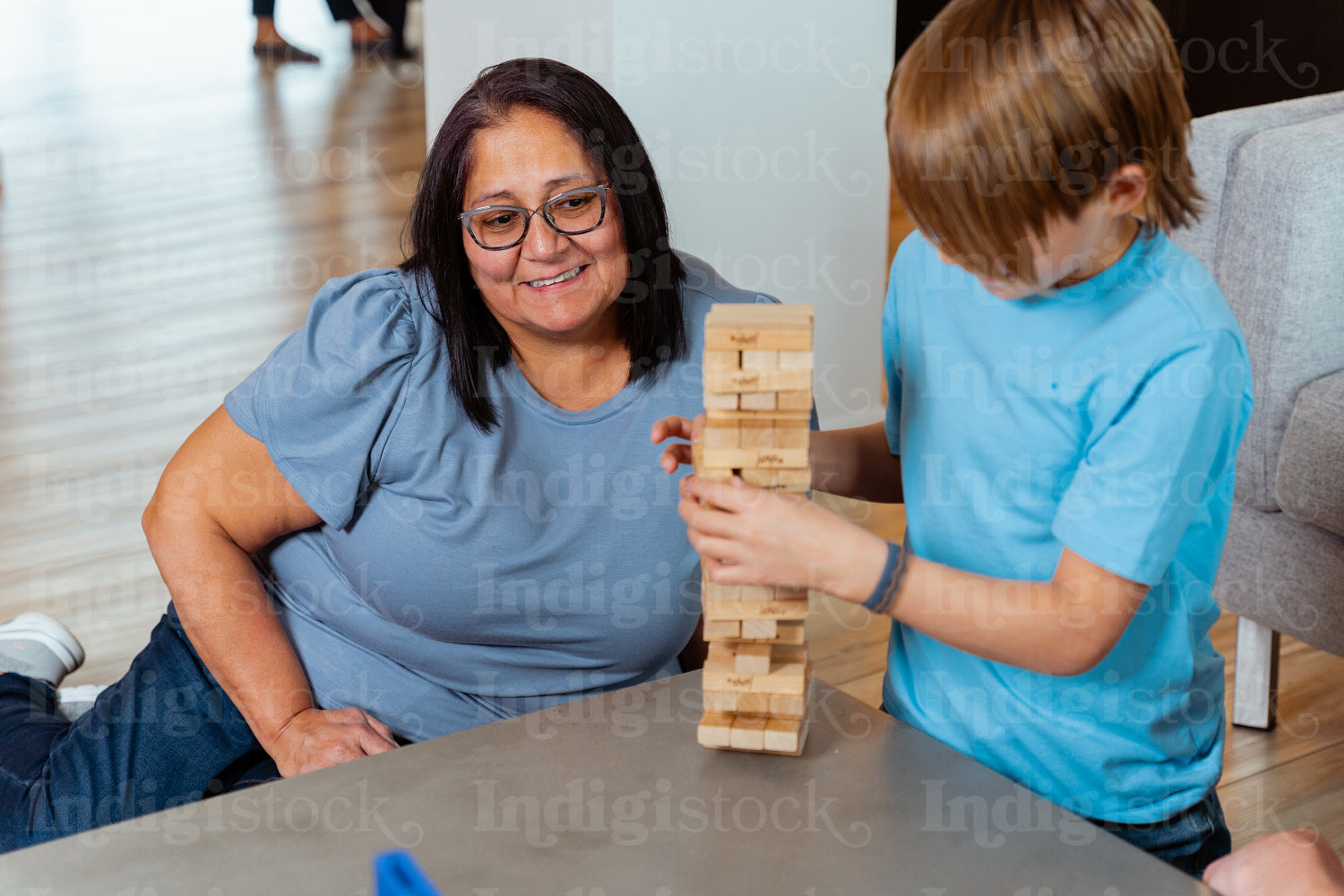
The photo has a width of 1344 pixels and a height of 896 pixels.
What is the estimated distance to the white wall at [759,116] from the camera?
260 cm

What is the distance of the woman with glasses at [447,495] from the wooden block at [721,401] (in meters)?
0.42

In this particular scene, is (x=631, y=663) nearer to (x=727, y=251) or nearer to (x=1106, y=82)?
(x=1106, y=82)

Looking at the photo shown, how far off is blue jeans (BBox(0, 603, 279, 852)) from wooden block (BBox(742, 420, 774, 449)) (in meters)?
0.76

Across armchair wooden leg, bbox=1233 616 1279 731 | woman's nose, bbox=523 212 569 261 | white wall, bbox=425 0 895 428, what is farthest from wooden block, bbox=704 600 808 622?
white wall, bbox=425 0 895 428

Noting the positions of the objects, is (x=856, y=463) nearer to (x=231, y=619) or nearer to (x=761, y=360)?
(x=761, y=360)

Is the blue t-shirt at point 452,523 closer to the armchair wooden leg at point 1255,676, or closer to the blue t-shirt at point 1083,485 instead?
the blue t-shirt at point 1083,485

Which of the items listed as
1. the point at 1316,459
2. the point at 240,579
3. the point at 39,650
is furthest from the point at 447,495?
the point at 1316,459

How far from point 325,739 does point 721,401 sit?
25.3 inches

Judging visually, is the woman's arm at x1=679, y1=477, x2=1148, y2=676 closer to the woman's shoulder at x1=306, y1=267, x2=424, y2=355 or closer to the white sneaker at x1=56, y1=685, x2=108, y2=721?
the woman's shoulder at x1=306, y1=267, x2=424, y2=355

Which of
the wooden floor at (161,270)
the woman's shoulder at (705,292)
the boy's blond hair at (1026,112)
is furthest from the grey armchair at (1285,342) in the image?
the boy's blond hair at (1026,112)

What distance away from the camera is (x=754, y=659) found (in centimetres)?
98

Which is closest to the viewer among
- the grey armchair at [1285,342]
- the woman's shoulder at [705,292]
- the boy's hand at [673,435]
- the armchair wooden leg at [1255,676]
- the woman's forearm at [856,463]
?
the boy's hand at [673,435]

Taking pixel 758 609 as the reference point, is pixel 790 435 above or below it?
above

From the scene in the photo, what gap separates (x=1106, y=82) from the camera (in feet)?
2.86
